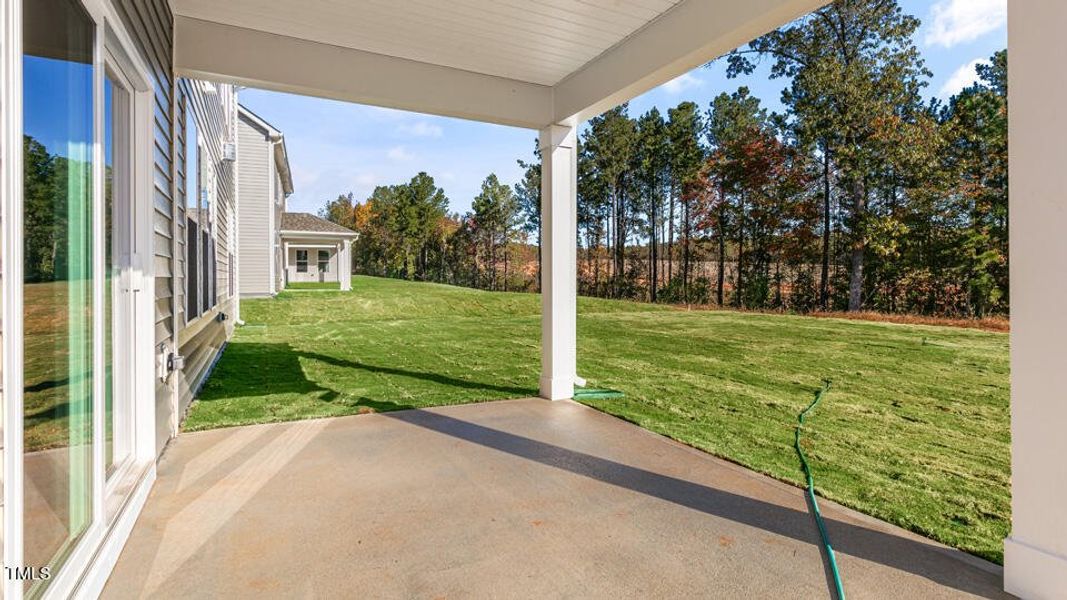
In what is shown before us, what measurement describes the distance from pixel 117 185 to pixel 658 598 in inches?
111

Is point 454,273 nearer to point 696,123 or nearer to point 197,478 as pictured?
point 696,123

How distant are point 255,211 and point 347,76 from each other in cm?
1058

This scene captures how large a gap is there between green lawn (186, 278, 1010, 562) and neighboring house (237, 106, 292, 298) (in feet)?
4.58

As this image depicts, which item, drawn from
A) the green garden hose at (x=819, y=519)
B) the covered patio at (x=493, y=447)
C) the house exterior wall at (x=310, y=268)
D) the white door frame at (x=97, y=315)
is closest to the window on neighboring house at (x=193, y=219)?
the covered patio at (x=493, y=447)

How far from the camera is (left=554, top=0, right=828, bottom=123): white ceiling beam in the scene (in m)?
2.75

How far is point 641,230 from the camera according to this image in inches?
845

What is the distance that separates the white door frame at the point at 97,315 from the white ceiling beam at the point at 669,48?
2722 millimetres

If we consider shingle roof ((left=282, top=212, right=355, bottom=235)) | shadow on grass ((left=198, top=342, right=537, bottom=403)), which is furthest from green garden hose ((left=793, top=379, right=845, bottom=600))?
shingle roof ((left=282, top=212, right=355, bottom=235))

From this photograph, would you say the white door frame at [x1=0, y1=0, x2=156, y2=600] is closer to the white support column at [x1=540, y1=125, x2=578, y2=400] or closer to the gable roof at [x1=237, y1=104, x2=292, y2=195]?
the white support column at [x1=540, y1=125, x2=578, y2=400]

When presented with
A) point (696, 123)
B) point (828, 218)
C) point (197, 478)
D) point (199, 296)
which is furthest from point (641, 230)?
point (197, 478)

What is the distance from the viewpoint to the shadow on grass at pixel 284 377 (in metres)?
4.97

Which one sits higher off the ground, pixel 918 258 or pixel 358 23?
pixel 358 23

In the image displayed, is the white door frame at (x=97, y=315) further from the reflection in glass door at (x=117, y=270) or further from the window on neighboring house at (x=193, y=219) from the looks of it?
the window on neighboring house at (x=193, y=219)

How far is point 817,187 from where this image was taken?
1557 cm
